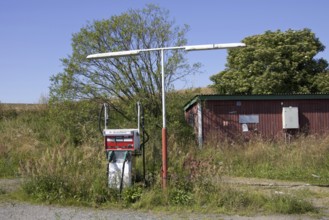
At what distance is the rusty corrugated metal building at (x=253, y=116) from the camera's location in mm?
18984

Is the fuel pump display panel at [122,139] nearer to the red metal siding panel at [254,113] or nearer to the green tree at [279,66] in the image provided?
the red metal siding panel at [254,113]

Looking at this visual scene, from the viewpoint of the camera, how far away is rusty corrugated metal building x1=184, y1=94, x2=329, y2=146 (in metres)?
19.0

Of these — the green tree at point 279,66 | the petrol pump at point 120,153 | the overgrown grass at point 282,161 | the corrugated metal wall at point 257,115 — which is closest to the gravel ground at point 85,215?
the petrol pump at point 120,153

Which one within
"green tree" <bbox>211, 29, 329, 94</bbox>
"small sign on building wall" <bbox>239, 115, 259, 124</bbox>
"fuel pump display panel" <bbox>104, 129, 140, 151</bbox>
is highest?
"green tree" <bbox>211, 29, 329, 94</bbox>

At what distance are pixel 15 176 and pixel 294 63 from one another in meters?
23.5

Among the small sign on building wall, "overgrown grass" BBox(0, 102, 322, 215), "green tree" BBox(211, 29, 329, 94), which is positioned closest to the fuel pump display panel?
"overgrown grass" BBox(0, 102, 322, 215)

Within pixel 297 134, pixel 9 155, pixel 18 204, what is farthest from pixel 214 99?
pixel 18 204

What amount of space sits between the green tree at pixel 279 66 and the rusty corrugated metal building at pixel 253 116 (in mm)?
11469

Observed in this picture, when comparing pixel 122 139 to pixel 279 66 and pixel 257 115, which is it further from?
pixel 279 66

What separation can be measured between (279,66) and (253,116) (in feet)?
43.5

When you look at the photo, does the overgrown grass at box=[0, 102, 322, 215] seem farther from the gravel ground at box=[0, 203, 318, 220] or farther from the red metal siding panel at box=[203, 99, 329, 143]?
the red metal siding panel at box=[203, 99, 329, 143]

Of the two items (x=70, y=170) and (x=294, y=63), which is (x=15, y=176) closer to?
(x=70, y=170)

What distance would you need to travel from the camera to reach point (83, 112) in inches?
762

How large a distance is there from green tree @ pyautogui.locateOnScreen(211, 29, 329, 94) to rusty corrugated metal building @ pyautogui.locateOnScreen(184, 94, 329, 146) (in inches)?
452
